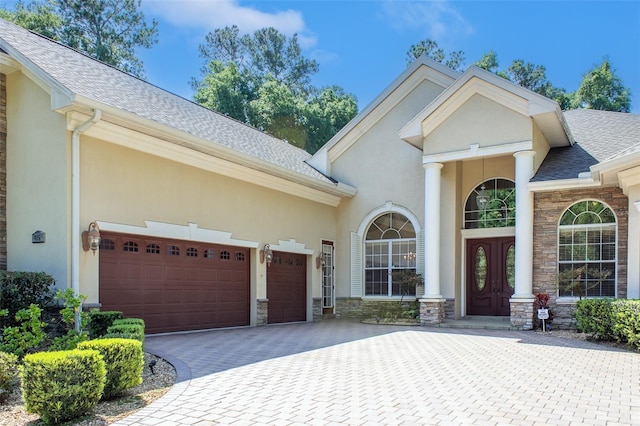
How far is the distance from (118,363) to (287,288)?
9.38 meters

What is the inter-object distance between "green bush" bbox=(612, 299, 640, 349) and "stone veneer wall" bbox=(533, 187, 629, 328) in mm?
2542

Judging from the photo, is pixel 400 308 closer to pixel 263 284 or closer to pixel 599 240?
pixel 263 284

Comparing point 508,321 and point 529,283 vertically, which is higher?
point 529,283

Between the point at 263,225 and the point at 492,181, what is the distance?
6.69 metres

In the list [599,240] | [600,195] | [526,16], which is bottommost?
[599,240]

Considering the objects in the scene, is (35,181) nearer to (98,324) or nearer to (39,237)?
(39,237)

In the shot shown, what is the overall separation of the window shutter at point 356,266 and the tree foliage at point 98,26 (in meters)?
19.7

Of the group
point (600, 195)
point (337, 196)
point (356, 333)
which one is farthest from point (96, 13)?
point (600, 195)

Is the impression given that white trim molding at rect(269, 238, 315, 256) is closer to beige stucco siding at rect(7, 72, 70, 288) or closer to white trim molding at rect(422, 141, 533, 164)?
white trim molding at rect(422, 141, 533, 164)

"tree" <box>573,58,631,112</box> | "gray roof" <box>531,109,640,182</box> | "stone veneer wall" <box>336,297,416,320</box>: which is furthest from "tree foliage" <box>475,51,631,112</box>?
"stone veneer wall" <box>336,297,416,320</box>

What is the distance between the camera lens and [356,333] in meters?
11.7

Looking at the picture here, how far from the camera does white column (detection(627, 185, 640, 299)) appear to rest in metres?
10.4

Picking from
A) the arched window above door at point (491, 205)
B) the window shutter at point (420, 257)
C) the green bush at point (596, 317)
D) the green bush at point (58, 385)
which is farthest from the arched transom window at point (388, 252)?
the green bush at point (58, 385)

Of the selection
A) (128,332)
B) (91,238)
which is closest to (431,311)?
(91,238)
